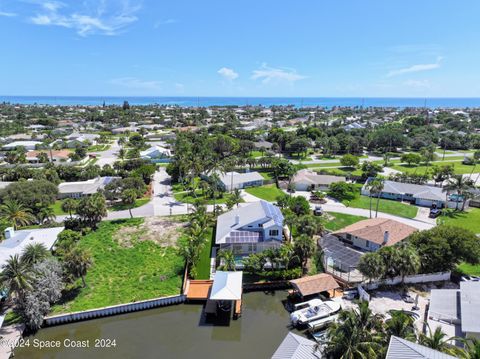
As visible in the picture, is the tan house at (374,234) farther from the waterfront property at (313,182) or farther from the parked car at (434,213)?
the waterfront property at (313,182)

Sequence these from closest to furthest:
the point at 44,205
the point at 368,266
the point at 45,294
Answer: the point at 45,294, the point at 368,266, the point at 44,205

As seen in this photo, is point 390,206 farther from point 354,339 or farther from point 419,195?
point 354,339

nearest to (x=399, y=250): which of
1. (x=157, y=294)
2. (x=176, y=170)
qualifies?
(x=157, y=294)

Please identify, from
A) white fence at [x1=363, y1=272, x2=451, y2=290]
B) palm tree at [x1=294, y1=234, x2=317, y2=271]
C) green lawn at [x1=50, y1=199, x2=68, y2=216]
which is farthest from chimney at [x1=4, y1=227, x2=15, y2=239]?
white fence at [x1=363, y1=272, x2=451, y2=290]

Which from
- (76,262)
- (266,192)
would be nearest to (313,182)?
(266,192)

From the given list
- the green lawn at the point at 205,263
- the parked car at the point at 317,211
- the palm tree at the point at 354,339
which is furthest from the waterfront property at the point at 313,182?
the palm tree at the point at 354,339

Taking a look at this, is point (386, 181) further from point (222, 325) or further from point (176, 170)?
point (222, 325)
